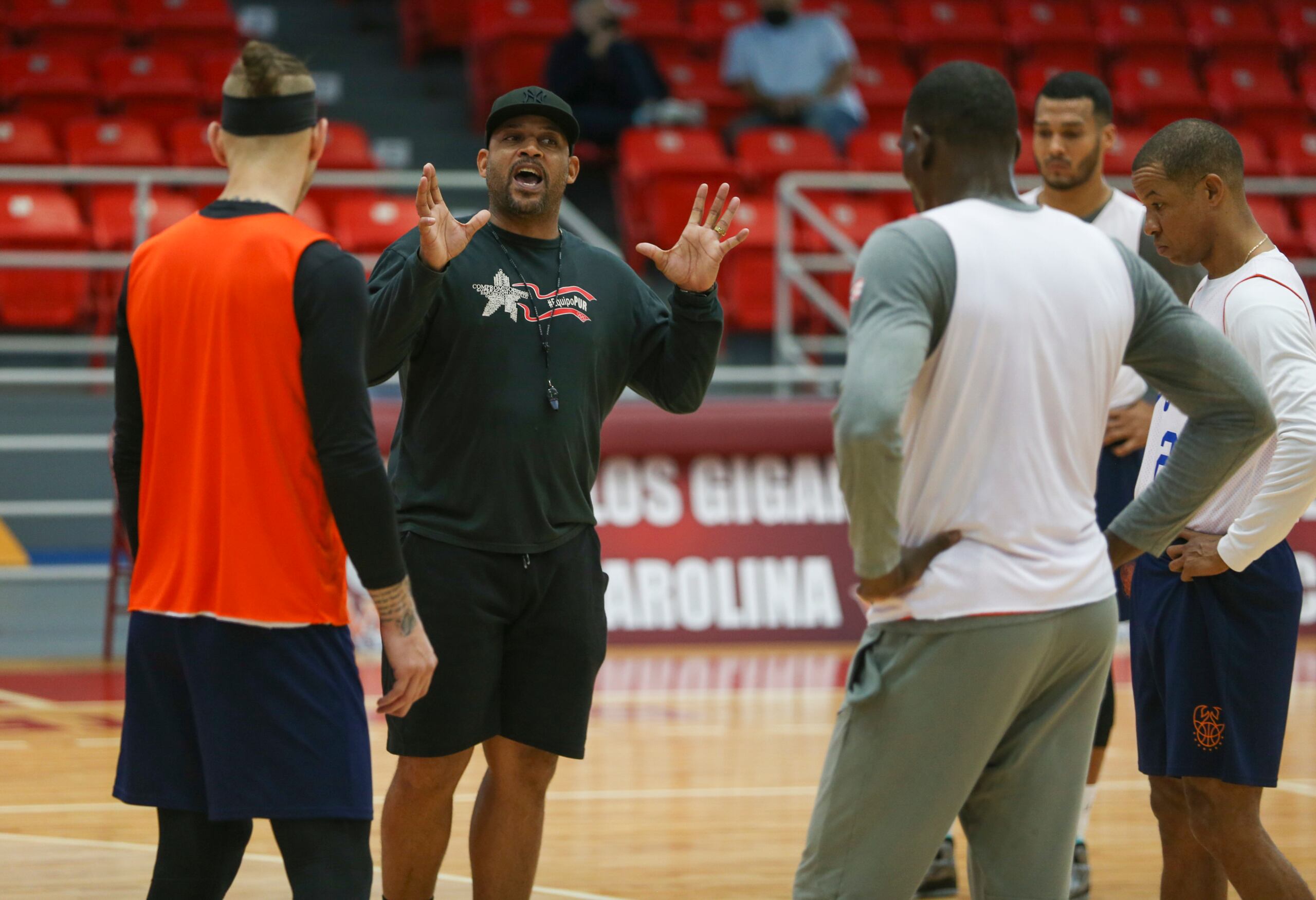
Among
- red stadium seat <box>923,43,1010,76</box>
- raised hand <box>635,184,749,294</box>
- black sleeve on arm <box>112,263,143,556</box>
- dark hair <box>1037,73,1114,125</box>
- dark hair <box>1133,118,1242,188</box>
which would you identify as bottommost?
black sleeve on arm <box>112,263,143,556</box>

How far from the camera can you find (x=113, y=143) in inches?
384

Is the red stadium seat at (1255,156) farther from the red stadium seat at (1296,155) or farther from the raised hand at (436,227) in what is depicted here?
the raised hand at (436,227)

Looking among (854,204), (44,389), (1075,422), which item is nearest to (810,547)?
(854,204)

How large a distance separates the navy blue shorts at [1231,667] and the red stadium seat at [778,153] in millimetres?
7129

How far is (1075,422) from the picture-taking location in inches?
102

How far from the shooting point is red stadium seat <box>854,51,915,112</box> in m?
11.9

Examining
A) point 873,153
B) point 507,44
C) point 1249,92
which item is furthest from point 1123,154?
point 507,44

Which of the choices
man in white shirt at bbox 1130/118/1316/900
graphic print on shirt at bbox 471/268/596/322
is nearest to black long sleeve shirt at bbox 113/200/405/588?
graphic print on shirt at bbox 471/268/596/322

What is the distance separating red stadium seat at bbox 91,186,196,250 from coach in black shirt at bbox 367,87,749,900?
585 centimetres

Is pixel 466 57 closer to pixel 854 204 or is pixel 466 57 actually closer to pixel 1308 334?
pixel 854 204

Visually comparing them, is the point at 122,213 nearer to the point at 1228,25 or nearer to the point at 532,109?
the point at 532,109

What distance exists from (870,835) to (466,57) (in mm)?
11227

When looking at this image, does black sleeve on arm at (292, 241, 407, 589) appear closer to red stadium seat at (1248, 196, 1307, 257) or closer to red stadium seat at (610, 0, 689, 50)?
red stadium seat at (1248, 196, 1307, 257)

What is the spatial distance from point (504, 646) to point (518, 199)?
1033mm
